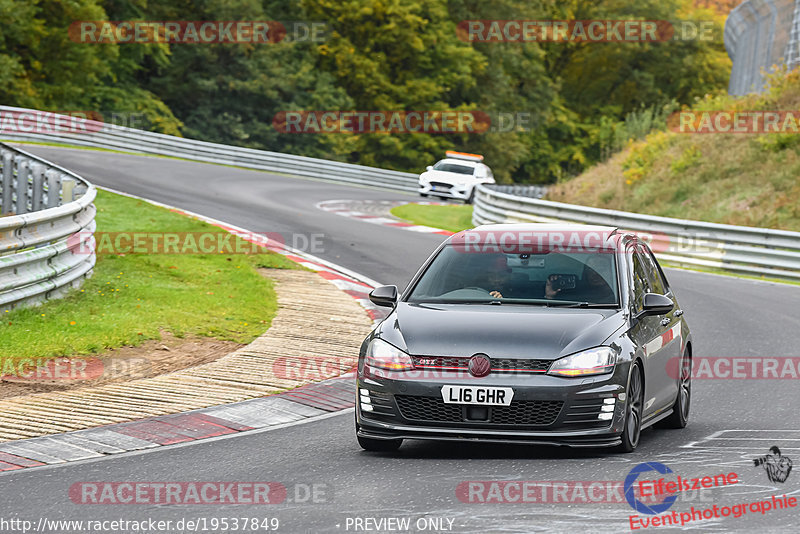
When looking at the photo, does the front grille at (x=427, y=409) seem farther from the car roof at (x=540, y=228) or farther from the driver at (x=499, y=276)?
the car roof at (x=540, y=228)

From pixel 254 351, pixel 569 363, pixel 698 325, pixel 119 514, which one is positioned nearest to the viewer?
pixel 119 514

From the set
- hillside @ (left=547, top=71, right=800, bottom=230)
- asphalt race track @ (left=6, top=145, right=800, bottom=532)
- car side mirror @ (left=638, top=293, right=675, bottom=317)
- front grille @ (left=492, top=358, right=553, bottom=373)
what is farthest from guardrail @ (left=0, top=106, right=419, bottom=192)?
front grille @ (left=492, top=358, right=553, bottom=373)

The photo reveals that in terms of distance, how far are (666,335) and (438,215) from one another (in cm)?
2396

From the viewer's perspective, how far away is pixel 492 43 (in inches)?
2783

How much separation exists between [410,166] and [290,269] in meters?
46.9

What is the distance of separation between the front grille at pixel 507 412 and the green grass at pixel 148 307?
4.72 meters

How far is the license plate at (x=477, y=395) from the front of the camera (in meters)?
7.52

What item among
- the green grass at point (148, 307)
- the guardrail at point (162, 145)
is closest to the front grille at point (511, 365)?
the green grass at point (148, 307)

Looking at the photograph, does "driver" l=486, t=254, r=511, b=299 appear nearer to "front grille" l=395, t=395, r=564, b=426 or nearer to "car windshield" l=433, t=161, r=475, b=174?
"front grille" l=395, t=395, r=564, b=426

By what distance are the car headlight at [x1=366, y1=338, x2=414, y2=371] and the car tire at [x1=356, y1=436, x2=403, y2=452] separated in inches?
21.7

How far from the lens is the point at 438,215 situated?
32938mm

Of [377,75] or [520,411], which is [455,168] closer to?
[377,75]

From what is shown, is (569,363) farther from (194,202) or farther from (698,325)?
(194,202)

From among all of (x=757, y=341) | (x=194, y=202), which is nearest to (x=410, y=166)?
(x=194, y=202)
